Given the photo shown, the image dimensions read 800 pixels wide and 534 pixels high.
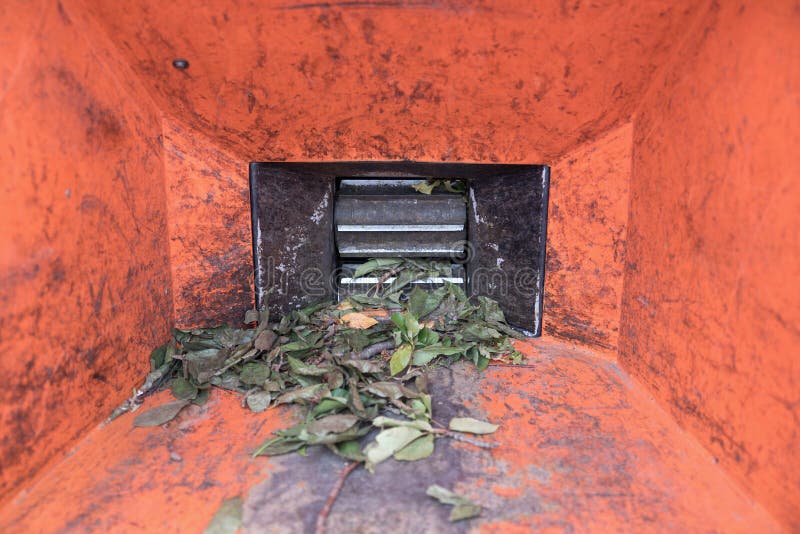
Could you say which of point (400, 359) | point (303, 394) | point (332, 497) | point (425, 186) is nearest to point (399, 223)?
point (425, 186)

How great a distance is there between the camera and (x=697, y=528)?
99cm

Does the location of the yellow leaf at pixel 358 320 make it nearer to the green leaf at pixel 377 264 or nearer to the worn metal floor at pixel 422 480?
the green leaf at pixel 377 264

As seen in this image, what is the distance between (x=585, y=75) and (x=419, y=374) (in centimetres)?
107

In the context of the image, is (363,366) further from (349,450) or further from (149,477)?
(149,477)

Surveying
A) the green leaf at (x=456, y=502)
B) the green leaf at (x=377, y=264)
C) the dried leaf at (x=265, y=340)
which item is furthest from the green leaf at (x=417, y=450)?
the green leaf at (x=377, y=264)

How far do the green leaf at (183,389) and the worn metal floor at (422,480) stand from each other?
0.16ft

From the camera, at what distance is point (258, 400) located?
4.77 feet

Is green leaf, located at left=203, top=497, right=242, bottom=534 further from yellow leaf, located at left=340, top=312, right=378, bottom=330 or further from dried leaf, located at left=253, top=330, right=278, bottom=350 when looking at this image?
yellow leaf, located at left=340, top=312, right=378, bottom=330

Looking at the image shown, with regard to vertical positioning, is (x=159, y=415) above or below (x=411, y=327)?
below

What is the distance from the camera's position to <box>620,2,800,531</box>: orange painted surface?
94 cm

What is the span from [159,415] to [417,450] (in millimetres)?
741

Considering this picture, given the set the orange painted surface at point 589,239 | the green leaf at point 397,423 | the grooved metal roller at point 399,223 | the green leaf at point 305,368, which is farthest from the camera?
the grooved metal roller at point 399,223

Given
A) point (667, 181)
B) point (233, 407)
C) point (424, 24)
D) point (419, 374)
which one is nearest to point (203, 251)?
point (233, 407)

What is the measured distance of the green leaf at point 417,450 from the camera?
119cm
